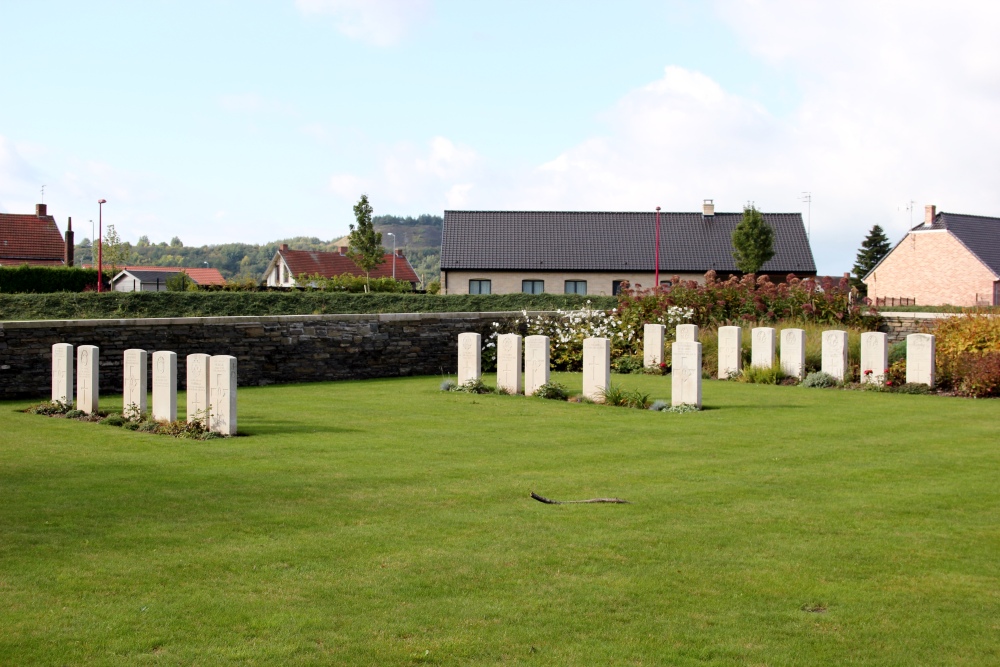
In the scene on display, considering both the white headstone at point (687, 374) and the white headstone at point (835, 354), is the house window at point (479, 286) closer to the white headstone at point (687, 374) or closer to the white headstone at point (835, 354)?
the white headstone at point (835, 354)

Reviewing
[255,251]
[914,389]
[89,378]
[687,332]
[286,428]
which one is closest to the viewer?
[286,428]

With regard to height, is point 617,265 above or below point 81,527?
above

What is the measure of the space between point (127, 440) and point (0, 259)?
47.9 metres

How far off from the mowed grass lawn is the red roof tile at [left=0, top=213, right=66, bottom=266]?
156 ft

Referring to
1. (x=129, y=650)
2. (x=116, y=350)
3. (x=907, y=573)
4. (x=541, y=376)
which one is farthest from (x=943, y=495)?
(x=116, y=350)

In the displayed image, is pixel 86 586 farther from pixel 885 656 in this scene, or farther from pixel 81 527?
pixel 885 656

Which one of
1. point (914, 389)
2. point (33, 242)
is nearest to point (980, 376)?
point (914, 389)

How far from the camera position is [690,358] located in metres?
13.1

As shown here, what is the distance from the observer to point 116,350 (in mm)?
16078

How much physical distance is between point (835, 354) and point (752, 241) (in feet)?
88.8

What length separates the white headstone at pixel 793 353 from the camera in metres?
17.0

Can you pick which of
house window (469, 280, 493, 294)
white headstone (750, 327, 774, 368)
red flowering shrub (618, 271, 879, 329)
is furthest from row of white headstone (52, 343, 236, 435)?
house window (469, 280, 493, 294)

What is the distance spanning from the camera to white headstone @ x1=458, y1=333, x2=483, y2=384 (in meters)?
15.8

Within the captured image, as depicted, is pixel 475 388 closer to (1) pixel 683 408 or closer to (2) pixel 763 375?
(1) pixel 683 408
